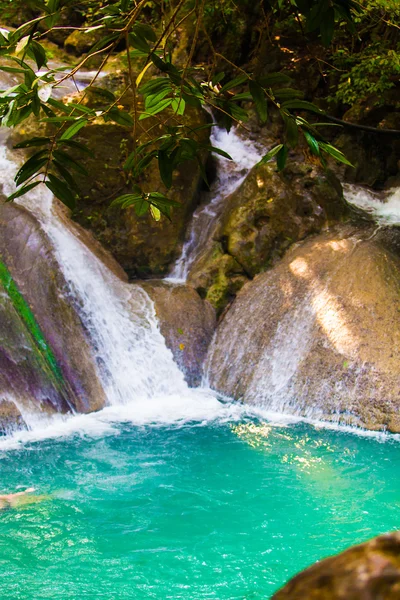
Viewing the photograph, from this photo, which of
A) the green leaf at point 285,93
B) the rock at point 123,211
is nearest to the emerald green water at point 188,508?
the green leaf at point 285,93

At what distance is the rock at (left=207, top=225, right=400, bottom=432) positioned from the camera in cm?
719

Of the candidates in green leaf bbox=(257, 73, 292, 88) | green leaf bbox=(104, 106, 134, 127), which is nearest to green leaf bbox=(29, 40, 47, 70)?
green leaf bbox=(104, 106, 134, 127)

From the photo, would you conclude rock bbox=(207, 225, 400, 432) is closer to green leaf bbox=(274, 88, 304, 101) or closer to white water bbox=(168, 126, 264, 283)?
white water bbox=(168, 126, 264, 283)

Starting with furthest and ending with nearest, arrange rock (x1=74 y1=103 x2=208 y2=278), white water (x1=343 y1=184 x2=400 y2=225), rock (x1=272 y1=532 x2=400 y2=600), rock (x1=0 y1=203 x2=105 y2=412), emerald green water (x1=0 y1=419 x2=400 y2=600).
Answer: white water (x1=343 y1=184 x2=400 y2=225)
rock (x1=74 y1=103 x2=208 y2=278)
rock (x1=0 y1=203 x2=105 y2=412)
emerald green water (x1=0 y1=419 x2=400 y2=600)
rock (x1=272 y1=532 x2=400 y2=600)

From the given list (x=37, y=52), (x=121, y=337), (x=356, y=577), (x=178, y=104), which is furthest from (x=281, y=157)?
(x=121, y=337)

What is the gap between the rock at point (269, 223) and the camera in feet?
30.7

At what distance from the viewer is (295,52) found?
11.6 metres

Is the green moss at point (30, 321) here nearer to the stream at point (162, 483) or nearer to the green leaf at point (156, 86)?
the stream at point (162, 483)

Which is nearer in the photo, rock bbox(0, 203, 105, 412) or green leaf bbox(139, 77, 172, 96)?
green leaf bbox(139, 77, 172, 96)

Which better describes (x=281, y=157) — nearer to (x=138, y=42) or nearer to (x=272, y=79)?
(x=272, y=79)

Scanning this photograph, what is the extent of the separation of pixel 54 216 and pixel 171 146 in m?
7.82

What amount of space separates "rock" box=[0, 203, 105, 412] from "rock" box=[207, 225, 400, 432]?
1.96m

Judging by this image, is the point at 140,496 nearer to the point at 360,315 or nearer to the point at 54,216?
the point at 360,315

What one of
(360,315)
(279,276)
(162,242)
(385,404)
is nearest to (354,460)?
(385,404)
